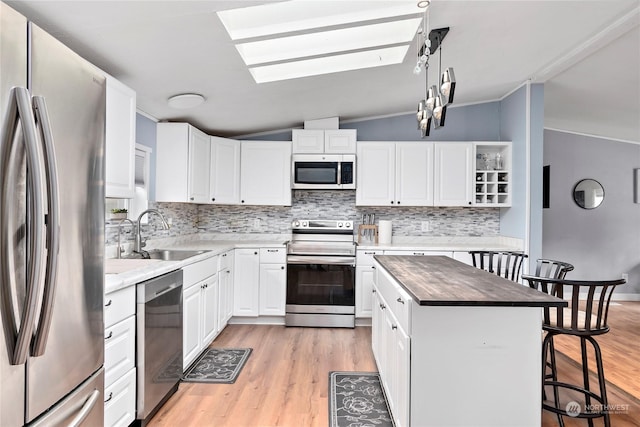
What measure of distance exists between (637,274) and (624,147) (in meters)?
1.86

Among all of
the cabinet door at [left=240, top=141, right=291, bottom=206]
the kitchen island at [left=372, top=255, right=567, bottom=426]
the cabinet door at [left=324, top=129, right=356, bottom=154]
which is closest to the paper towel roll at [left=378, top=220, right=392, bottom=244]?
the cabinet door at [left=324, top=129, right=356, bottom=154]

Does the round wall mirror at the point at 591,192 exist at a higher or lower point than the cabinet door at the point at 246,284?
higher

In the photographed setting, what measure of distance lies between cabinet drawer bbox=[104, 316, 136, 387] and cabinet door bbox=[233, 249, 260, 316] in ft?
6.47

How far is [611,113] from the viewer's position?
14.6 ft

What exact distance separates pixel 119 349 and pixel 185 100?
202 cm

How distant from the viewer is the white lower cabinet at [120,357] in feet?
5.64

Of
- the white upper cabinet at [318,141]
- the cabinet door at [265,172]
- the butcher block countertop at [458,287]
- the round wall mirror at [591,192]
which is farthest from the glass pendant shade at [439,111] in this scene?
the round wall mirror at [591,192]

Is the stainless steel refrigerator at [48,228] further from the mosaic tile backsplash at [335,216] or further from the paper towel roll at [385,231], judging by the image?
the paper towel roll at [385,231]

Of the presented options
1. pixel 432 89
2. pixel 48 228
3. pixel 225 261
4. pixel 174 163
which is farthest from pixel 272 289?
pixel 48 228

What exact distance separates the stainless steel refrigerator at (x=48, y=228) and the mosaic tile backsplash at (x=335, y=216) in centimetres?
318

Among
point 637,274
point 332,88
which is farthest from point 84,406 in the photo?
point 637,274

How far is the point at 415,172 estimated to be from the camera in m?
4.18

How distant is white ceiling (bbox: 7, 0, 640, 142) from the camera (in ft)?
6.14

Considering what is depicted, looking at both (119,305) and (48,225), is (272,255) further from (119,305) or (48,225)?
(48,225)
